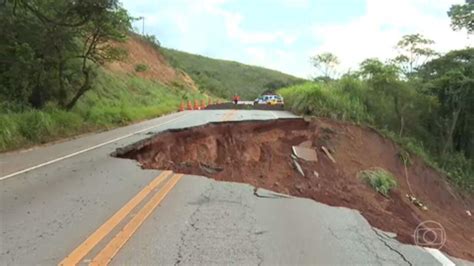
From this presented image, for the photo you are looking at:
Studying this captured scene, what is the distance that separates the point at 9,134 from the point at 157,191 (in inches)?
337

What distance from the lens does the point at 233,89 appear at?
11019 cm

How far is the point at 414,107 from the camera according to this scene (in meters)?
29.8

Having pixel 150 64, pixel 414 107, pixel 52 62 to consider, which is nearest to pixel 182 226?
pixel 52 62

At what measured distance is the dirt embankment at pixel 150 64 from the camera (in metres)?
52.9

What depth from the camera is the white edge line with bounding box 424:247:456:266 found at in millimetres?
5762

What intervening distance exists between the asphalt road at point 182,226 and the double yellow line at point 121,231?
0.02 m

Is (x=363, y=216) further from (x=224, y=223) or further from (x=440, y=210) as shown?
(x=440, y=210)

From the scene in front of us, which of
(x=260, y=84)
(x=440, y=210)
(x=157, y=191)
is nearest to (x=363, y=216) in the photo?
(x=157, y=191)

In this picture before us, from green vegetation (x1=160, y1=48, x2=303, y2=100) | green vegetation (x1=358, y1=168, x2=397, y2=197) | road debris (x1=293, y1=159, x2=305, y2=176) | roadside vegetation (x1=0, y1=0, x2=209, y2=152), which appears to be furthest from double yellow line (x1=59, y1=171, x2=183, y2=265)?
green vegetation (x1=160, y1=48, x2=303, y2=100)

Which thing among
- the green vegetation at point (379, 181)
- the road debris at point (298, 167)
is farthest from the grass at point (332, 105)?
the road debris at point (298, 167)

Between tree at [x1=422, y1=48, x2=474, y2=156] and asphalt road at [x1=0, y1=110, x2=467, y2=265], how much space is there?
23.3m

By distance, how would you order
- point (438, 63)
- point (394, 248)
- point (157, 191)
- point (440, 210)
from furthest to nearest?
point (438, 63) < point (440, 210) < point (157, 191) < point (394, 248)

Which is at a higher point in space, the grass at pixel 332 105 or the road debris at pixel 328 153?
the grass at pixel 332 105

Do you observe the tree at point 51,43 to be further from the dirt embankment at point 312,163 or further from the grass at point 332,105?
the grass at point 332,105
